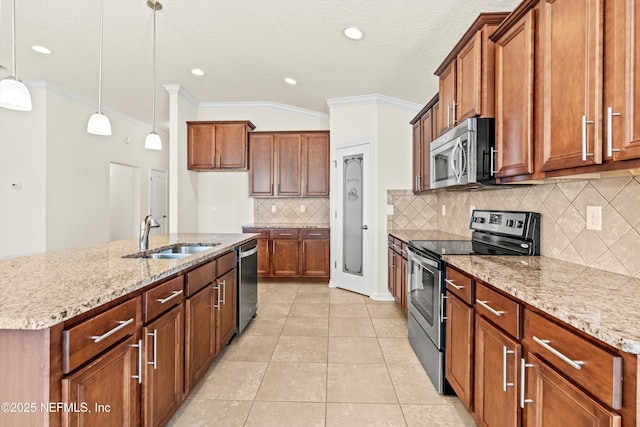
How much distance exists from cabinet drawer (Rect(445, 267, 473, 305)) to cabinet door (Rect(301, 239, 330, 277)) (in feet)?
9.90

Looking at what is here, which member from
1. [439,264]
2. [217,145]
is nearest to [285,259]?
[217,145]

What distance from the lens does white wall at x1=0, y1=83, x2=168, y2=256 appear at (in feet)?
14.3

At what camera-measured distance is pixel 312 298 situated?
421 centimetres

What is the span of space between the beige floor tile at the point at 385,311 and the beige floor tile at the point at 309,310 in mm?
523

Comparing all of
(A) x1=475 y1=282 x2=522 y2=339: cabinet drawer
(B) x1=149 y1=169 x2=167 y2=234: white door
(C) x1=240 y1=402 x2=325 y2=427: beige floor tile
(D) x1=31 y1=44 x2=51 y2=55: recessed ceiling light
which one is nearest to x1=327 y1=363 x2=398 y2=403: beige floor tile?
(C) x1=240 y1=402 x2=325 y2=427: beige floor tile

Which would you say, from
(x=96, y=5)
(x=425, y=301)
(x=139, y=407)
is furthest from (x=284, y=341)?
(x=96, y=5)

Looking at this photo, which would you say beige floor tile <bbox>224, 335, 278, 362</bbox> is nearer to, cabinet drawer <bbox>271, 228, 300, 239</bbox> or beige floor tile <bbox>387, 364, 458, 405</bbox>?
beige floor tile <bbox>387, 364, 458, 405</bbox>

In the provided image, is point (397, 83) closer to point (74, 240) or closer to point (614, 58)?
point (614, 58)

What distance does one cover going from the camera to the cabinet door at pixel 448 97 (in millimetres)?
2398

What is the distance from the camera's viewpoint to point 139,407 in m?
1.40

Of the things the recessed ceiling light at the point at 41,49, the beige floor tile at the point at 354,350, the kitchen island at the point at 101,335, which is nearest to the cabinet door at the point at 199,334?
the kitchen island at the point at 101,335

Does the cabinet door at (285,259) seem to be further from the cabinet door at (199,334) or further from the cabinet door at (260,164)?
the cabinet door at (199,334)

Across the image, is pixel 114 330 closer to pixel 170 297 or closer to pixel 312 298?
pixel 170 297

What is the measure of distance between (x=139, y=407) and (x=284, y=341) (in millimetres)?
1580
